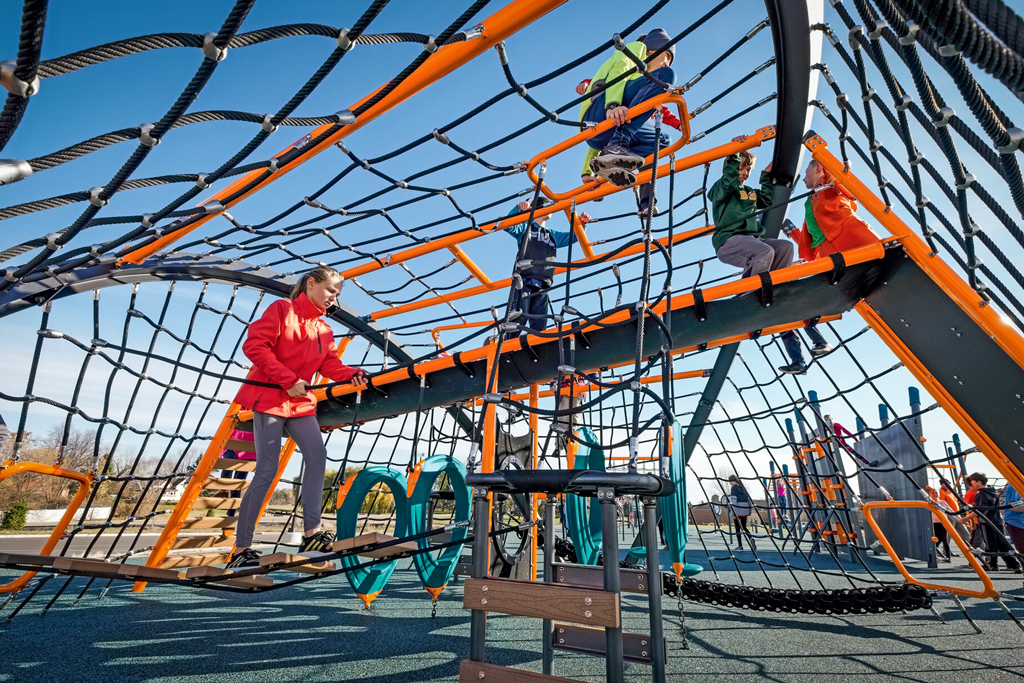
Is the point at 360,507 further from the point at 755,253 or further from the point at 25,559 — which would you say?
the point at 755,253

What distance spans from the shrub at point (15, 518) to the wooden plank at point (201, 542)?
9756 millimetres

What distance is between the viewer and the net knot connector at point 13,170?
3.36 feet

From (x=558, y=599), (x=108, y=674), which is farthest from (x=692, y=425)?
(x=108, y=674)

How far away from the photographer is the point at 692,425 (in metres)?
4.54

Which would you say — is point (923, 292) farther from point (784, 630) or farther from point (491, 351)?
point (491, 351)

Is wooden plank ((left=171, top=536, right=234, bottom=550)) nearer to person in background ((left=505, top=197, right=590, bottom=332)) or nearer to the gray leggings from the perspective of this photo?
the gray leggings

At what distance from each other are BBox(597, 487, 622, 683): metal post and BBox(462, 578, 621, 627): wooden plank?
30 millimetres

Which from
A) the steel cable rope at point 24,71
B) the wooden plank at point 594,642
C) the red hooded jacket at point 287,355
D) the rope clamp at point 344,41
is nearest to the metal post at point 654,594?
the wooden plank at point 594,642

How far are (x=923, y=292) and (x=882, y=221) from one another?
1.42 feet

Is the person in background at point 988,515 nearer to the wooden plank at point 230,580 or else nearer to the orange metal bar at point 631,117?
the orange metal bar at point 631,117

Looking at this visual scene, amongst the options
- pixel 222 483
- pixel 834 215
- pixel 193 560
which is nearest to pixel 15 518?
pixel 222 483

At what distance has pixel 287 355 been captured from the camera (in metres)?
2.63

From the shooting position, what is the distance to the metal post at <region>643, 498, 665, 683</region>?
1.25 metres

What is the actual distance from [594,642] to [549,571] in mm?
230
